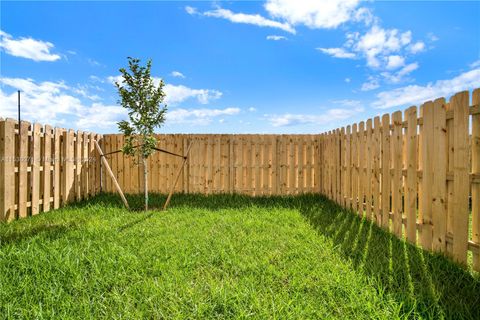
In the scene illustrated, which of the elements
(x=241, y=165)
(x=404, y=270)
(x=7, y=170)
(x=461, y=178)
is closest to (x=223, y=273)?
(x=404, y=270)

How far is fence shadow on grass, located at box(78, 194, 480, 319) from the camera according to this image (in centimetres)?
241

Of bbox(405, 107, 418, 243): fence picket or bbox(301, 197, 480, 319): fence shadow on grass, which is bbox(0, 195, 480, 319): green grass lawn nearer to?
bbox(301, 197, 480, 319): fence shadow on grass


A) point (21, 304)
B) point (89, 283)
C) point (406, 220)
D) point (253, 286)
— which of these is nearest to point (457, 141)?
point (406, 220)

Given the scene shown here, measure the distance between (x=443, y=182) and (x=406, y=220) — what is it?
93 cm

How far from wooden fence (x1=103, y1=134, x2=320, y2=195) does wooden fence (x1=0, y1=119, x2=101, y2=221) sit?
3.87 ft

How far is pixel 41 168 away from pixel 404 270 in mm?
6934

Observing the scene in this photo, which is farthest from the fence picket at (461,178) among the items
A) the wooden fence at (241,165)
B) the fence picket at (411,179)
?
the wooden fence at (241,165)

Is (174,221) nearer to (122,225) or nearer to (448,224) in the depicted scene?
(122,225)

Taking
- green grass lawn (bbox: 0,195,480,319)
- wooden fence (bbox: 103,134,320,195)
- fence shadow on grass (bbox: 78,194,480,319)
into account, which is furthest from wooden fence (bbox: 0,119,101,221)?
fence shadow on grass (bbox: 78,194,480,319)

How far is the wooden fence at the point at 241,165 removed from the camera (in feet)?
27.7

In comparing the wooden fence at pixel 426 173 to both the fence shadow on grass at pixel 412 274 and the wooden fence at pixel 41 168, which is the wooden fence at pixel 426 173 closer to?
the fence shadow on grass at pixel 412 274

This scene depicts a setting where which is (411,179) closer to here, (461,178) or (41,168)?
(461,178)

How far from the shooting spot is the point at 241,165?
332 inches

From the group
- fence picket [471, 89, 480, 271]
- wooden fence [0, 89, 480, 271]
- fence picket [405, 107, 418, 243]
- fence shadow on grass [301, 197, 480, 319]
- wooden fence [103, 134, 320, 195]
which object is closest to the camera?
fence shadow on grass [301, 197, 480, 319]
